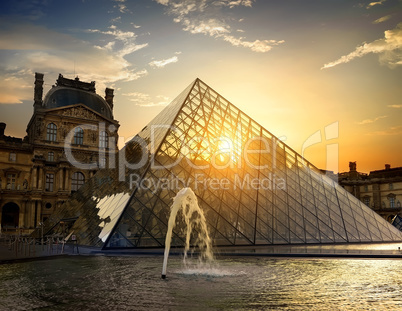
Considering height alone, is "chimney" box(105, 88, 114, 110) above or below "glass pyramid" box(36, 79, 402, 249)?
above

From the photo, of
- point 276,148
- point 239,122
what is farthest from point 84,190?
point 276,148

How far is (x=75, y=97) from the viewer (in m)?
58.7

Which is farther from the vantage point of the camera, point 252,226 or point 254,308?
point 252,226

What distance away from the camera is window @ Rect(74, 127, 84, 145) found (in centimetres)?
5641

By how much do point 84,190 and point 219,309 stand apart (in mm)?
22907

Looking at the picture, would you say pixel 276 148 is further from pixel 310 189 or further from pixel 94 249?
pixel 94 249

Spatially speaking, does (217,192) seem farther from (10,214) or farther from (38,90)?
(38,90)

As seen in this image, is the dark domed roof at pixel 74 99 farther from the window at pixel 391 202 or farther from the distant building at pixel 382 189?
the window at pixel 391 202

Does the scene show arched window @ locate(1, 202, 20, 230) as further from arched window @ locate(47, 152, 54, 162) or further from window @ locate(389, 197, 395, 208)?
window @ locate(389, 197, 395, 208)

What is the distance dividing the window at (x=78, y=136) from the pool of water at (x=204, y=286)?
45789 millimetres

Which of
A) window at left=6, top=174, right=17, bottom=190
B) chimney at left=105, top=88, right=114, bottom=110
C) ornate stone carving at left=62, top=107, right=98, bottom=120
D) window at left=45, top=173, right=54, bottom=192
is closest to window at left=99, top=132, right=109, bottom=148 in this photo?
ornate stone carving at left=62, top=107, right=98, bottom=120

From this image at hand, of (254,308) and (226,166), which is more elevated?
(226,166)

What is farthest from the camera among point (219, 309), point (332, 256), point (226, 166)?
point (226, 166)

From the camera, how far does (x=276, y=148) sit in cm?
2611
